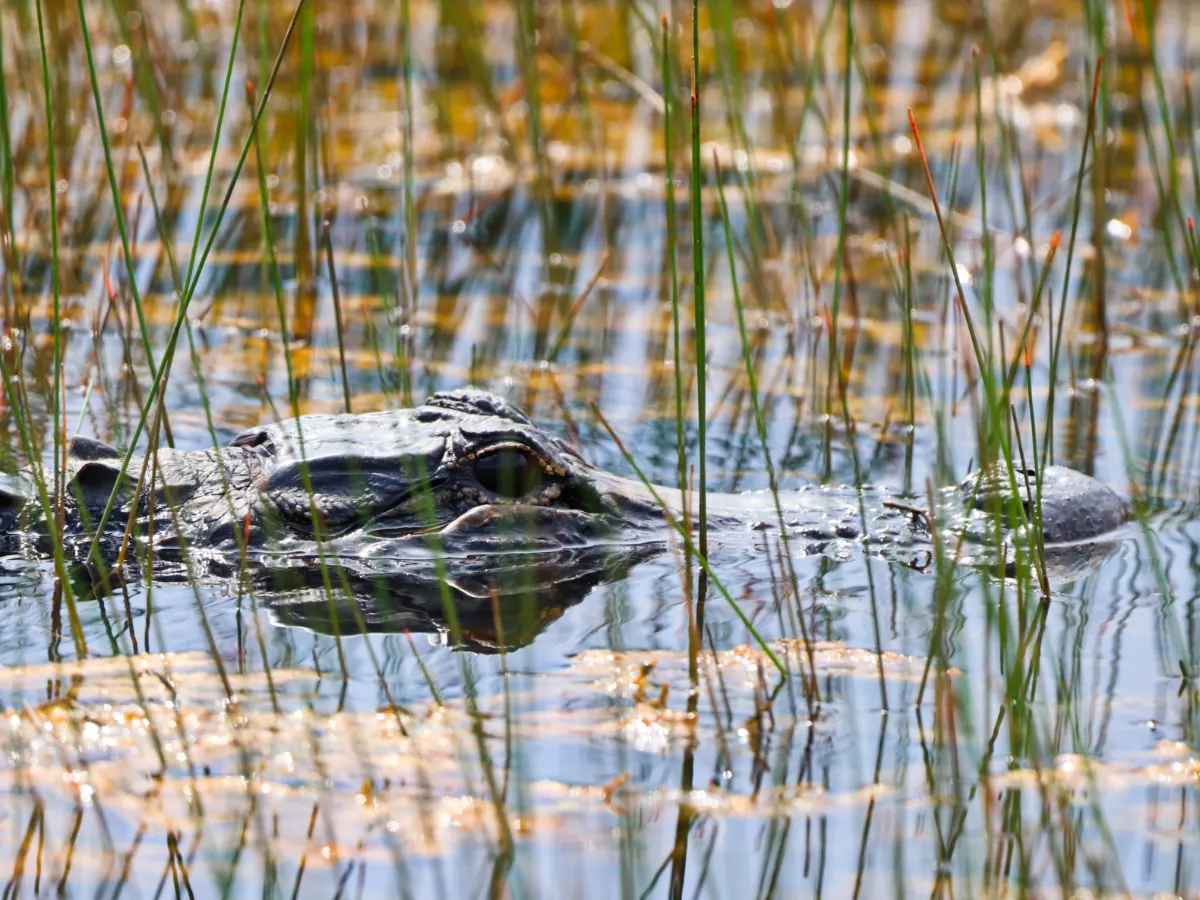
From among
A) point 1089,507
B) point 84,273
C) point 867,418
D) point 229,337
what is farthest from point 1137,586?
point 84,273

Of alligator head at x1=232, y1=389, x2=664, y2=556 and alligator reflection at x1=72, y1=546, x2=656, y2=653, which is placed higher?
alligator head at x1=232, y1=389, x2=664, y2=556

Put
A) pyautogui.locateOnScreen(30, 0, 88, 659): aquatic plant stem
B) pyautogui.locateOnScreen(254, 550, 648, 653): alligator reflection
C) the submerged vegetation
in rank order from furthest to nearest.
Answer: pyautogui.locateOnScreen(254, 550, 648, 653): alligator reflection, pyautogui.locateOnScreen(30, 0, 88, 659): aquatic plant stem, the submerged vegetation

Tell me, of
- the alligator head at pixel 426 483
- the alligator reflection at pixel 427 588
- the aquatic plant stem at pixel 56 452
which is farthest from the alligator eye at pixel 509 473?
the aquatic plant stem at pixel 56 452

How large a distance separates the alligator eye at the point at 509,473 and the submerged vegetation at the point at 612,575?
23 centimetres

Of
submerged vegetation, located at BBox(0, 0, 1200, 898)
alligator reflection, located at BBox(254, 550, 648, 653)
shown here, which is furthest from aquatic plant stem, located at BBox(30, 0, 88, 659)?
alligator reflection, located at BBox(254, 550, 648, 653)

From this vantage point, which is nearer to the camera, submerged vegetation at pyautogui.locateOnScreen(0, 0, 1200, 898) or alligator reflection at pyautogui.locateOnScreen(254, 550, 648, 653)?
submerged vegetation at pyautogui.locateOnScreen(0, 0, 1200, 898)

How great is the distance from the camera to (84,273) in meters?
6.76

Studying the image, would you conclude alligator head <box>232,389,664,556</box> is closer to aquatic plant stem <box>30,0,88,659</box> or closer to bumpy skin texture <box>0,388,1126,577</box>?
bumpy skin texture <box>0,388,1126,577</box>

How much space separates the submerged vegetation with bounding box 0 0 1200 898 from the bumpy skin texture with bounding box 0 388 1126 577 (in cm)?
9

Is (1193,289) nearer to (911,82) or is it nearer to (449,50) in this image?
(911,82)

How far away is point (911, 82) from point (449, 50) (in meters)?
3.04

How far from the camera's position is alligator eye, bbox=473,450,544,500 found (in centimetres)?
A: 413

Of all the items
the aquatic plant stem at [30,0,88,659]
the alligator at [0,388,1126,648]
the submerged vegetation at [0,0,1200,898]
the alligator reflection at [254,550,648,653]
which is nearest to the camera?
the submerged vegetation at [0,0,1200,898]

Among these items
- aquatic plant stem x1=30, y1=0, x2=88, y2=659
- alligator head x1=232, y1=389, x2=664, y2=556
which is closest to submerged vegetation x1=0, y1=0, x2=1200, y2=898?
aquatic plant stem x1=30, y1=0, x2=88, y2=659
